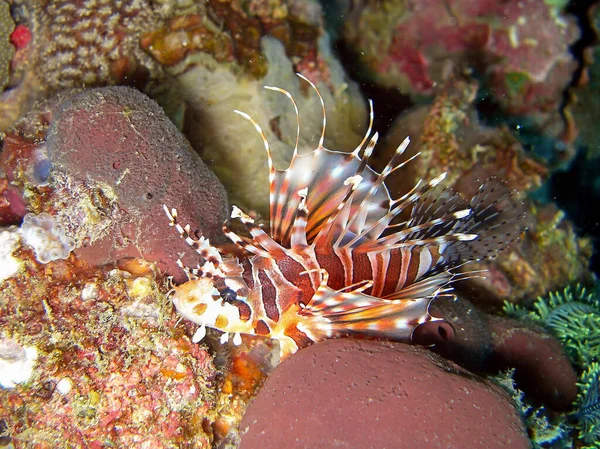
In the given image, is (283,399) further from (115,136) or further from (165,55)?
(165,55)

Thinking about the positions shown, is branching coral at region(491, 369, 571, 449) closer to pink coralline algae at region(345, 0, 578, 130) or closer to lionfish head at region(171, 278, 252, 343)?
lionfish head at region(171, 278, 252, 343)

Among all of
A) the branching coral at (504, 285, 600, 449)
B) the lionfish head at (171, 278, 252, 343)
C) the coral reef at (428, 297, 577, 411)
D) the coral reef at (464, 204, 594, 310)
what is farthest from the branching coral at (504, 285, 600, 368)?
the lionfish head at (171, 278, 252, 343)

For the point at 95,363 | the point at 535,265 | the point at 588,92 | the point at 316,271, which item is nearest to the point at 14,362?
the point at 95,363

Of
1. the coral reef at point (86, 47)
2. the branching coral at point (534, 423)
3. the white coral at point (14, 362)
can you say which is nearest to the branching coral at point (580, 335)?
the branching coral at point (534, 423)

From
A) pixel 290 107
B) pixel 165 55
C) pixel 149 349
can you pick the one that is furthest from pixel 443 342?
pixel 165 55

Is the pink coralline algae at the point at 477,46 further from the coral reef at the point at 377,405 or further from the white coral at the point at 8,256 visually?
the white coral at the point at 8,256

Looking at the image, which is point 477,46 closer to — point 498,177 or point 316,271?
point 498,177
